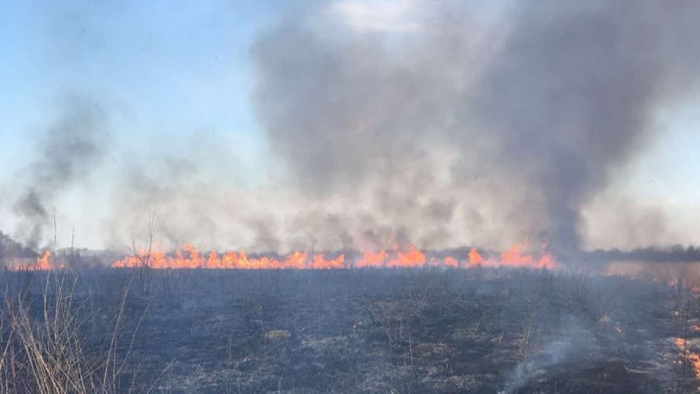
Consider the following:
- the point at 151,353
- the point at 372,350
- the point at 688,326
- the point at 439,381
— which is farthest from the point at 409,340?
A: the point at 688,326

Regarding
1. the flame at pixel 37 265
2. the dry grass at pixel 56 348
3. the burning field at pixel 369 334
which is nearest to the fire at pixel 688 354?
the burning field at pixel 369 334

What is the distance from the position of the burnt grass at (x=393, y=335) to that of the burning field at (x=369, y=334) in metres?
0.05

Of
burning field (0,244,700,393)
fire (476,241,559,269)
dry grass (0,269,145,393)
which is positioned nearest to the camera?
dry grass (0,269,145,393)

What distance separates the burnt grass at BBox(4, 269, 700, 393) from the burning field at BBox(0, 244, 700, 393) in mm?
47

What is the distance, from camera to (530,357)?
12.1m

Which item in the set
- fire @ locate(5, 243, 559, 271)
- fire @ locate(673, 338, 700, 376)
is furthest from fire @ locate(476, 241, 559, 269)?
fire @ locate(673, 338, 700, 376)

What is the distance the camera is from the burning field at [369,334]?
36.0ft

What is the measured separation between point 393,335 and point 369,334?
0.57 meters

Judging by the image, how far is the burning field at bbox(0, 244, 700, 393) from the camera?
11.0m

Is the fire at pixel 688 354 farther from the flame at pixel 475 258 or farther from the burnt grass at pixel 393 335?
the flame at pixel 475 258

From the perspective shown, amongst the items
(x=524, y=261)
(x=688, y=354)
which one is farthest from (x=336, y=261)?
(x=688, y=354)

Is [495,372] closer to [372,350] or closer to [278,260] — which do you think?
[372,350]

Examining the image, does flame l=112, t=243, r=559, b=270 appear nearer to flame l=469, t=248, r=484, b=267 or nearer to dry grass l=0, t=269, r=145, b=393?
flame l=469, t=248, r=484, b=267

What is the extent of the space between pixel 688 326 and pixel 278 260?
2182cm
